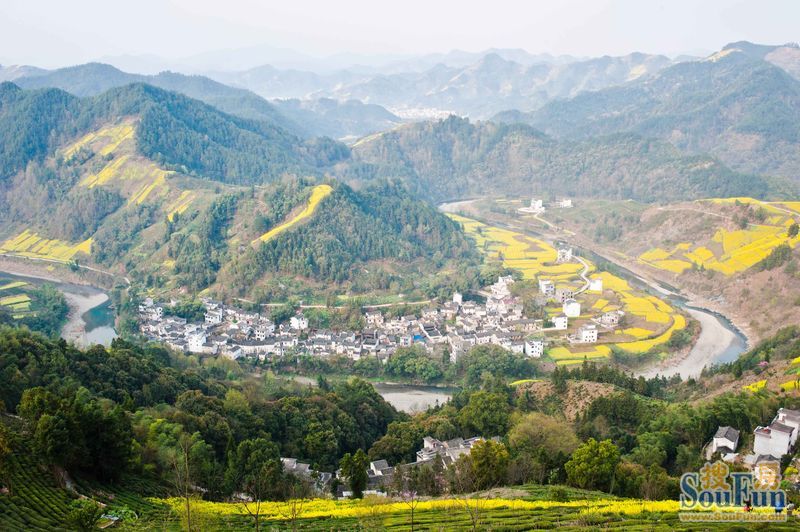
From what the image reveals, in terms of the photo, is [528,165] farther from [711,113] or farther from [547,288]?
[547,288]

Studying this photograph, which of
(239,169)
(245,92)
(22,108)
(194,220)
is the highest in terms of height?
(245,92)

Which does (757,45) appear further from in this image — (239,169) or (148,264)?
(148,264)

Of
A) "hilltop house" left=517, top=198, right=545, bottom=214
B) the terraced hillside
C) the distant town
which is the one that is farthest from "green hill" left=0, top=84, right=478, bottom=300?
"hilltop house" left=517, top=198, right=545, bottom=214

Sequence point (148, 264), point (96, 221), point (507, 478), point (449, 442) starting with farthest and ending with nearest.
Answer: point (96, 221) → point (148, 264) → point (449, 442) → point (507, 478)

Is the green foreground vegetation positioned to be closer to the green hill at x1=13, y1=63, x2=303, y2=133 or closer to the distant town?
the distant town

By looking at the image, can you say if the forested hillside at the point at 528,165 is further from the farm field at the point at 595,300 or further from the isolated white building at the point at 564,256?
the isolated white building at the point at 564,256

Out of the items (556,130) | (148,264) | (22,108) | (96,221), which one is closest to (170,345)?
(148,264)
